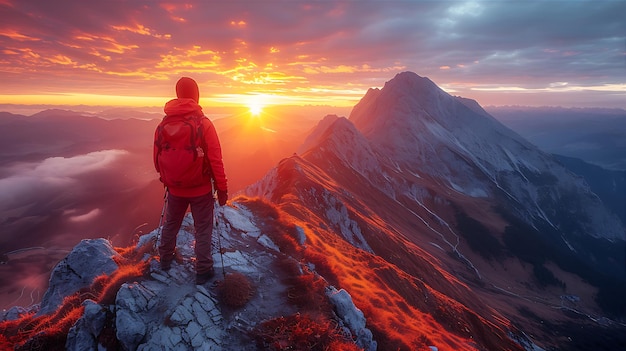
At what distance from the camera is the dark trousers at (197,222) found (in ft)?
31.6

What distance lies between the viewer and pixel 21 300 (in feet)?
431

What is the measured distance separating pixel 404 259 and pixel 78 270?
159ft

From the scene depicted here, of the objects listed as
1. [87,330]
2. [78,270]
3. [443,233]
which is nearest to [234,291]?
[87,330]

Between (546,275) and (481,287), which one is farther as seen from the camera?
(546,275)

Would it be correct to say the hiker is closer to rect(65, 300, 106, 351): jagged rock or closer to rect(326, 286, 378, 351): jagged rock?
rect(65, 300, 106, 351): jagged rock

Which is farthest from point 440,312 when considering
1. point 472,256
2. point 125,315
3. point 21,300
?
point 21,300

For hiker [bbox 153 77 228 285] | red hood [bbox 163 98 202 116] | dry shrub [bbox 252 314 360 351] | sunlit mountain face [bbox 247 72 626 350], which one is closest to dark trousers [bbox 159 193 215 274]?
hiker [bbox 153 77 228 285]

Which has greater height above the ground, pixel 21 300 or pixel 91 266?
pixel 91 266

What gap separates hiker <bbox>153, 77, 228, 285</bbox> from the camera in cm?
859

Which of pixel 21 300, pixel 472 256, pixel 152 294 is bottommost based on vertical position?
pixel 21 300

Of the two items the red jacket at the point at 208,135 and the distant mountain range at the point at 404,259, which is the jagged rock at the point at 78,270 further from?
the red jacket at the point at 208,135

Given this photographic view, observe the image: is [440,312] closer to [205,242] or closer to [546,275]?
[205,242]

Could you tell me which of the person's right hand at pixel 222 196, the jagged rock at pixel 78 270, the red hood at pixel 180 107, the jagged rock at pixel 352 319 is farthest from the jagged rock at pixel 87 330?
the jagged rock at pixel 352 319

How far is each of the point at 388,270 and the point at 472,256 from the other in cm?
11129
